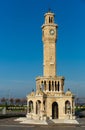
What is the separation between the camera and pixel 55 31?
57625mm

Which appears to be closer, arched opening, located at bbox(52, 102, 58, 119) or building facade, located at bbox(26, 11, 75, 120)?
building facade, located at bbox(26, 11, 75, 120)

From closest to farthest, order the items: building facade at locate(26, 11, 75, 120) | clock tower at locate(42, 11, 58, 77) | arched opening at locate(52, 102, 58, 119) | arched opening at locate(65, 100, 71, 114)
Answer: building facade at locate(26, 11, 75, 120)
arched opening at locate(65, 100, 71, 114)
arched opening at locate(52, 102, 58, 119)
clock tower at locate(42, 11, 58, 77)

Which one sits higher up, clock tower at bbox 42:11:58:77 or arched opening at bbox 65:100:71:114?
clock tower at bbox 42:11:58:77

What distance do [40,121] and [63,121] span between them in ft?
12.4

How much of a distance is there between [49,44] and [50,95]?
8440mm

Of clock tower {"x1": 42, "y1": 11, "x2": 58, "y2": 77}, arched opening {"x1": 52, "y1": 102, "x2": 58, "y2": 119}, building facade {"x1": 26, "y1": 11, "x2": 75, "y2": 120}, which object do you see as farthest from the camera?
clock tower {"x1": 42, "y1": 11, "x2": 58, "y2": 77}

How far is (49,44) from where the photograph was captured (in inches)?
2226

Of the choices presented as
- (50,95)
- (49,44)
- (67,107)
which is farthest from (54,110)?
(49,44)

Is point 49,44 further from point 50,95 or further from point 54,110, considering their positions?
point 54,110

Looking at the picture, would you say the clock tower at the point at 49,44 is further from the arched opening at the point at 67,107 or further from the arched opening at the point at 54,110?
the arched opening at the point at 67,107

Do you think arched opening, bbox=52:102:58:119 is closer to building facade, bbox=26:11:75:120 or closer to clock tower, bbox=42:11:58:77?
building facade, bbox=26:11:75:120

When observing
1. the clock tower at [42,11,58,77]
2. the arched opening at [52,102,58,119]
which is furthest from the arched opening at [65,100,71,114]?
the clock tower at [42,11,58,77]

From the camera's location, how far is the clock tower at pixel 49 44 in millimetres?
55719

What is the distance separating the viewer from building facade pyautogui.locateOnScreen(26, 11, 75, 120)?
175 ft
